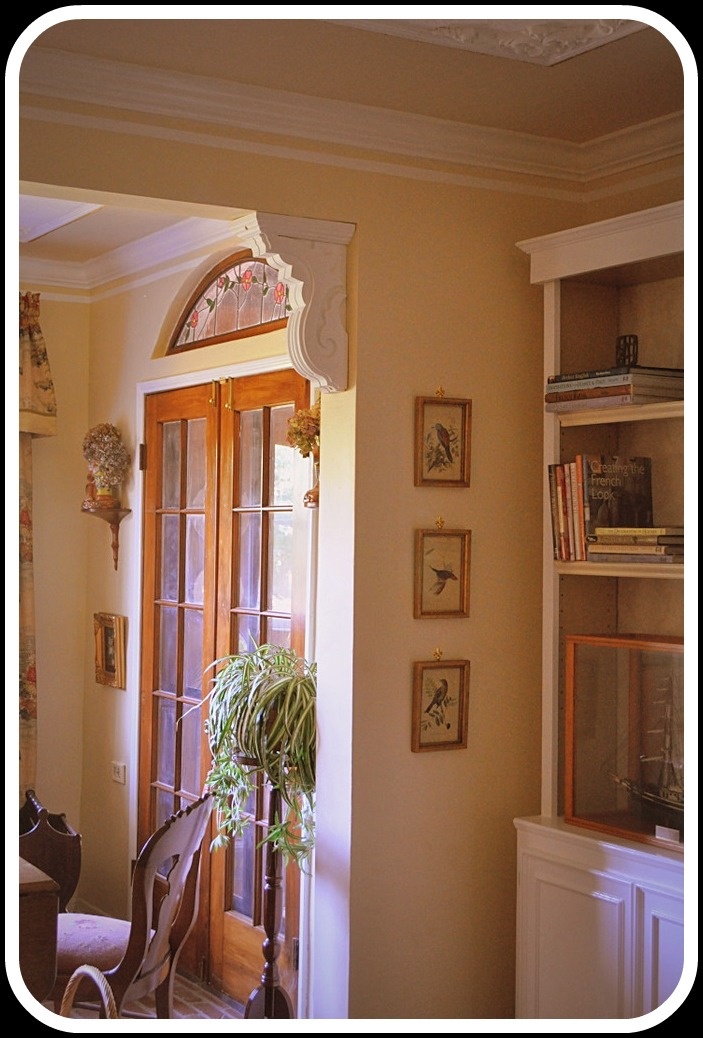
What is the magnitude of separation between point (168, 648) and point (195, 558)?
1.42 ft

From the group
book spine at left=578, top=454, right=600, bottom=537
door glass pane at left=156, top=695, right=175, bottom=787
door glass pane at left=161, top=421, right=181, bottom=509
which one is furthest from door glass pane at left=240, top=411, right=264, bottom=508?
book spine at left=578, top=454, right=600, bottom=537

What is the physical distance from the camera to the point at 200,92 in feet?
9.23

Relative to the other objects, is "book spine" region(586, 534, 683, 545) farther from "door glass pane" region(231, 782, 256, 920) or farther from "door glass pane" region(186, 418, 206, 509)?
"door glass pane" region(186, 418, 206, 509)

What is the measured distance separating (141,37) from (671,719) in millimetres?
1949

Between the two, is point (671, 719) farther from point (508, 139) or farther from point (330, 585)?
point (508, 139)

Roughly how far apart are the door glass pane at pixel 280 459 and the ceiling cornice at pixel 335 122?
1.10 metres

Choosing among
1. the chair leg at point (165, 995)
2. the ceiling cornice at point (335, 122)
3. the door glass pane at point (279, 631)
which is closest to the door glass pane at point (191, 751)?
the door glass pane at point (279, 631)

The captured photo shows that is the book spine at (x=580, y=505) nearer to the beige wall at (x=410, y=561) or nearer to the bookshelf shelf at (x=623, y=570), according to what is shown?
the bookshelf shelf at (x=623, y=570)

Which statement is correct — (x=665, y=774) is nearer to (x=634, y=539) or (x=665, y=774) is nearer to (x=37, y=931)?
(x=634, y=539)

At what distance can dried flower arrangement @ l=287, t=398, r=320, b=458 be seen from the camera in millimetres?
3330

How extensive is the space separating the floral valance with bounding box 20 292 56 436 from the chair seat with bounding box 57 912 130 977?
2.12m

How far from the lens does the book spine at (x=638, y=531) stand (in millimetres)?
2791

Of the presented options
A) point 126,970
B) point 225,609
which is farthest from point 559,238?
point 126,970

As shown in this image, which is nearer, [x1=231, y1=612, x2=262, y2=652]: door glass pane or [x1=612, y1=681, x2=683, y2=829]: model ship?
[x1=612, y1=681, x2=683, y2=829]: model ship
